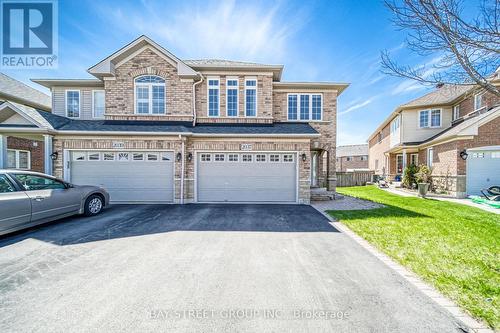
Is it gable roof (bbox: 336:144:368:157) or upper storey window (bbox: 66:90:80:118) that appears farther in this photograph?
gable roof (bbox: 336:144:368:157)

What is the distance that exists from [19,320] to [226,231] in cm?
405

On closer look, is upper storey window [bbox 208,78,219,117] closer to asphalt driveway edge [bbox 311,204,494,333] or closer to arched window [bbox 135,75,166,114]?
arched window [bbox 135,75,166,114]

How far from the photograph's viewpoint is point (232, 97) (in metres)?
11.9

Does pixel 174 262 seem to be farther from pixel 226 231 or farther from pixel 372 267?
pixel 372 267

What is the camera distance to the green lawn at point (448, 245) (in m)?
3.02

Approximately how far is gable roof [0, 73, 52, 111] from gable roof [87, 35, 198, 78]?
791 cm

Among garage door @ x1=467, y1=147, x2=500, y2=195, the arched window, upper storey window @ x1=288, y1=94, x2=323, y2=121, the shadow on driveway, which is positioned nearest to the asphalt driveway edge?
the shadow on driveway

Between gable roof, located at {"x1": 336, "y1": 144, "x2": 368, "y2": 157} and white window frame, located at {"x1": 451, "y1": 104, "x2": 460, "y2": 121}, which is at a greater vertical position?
white window frame, located at {"x1": 451, "y1": 104, "x2": 460, "y2": 121}

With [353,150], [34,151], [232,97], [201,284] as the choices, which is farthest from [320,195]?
[353,150]

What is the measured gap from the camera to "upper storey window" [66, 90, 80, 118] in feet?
39.8

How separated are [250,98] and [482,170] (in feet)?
45.0

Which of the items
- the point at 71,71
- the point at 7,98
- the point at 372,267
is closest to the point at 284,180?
the point at 372,267

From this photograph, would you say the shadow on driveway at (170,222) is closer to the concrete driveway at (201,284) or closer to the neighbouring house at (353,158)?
the concrete driveway at (201,284)

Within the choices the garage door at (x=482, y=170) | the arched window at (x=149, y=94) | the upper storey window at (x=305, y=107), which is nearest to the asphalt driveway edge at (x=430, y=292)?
the upper storey window at (x=305, y=107)
